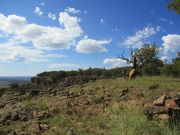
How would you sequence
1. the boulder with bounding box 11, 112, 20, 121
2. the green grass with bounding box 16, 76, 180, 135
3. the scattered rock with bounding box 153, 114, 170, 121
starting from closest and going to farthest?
the green grass with bounding box 16, 76, 180, 135 < the scattered rock with bounding box 153, 114, 170, 121 < the boulder with bounding box 11, 112, 20, 121

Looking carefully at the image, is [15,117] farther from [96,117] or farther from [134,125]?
[134,125]

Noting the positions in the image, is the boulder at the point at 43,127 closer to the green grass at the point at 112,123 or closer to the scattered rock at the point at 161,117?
the green grass at the point at 112,123

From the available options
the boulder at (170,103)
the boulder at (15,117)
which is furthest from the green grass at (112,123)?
the boulder at (15,117)

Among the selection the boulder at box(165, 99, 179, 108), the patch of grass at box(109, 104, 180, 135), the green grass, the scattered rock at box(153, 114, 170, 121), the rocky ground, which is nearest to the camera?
the patch of grass at box(109, 104, 180, 135)

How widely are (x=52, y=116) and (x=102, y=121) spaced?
8.31ft

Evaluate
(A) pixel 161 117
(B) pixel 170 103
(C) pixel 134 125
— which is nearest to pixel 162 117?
(A) pixel 161 117

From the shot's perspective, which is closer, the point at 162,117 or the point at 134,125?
the point at 134,125

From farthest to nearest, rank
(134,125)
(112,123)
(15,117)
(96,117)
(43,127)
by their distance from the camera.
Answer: (15,117) < (96,117) < (43,127) < (112,123) < (134,125)

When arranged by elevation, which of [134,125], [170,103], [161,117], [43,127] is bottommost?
[43,127]

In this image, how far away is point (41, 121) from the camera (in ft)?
48.0

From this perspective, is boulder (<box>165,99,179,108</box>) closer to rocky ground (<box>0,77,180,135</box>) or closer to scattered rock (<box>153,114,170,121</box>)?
rocky ground (<box>0,77,180,135</box>)

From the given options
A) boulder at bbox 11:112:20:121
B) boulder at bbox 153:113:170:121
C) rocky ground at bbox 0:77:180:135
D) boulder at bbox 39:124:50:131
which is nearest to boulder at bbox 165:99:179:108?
rocky ground at bbox 0:77:180:135

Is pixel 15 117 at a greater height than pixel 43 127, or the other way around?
pixel 15 117

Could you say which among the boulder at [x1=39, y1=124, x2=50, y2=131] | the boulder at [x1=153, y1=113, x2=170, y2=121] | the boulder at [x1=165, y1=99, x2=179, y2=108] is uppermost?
the boulder at [x1=165, y1=99, x2=179, y2=108]
